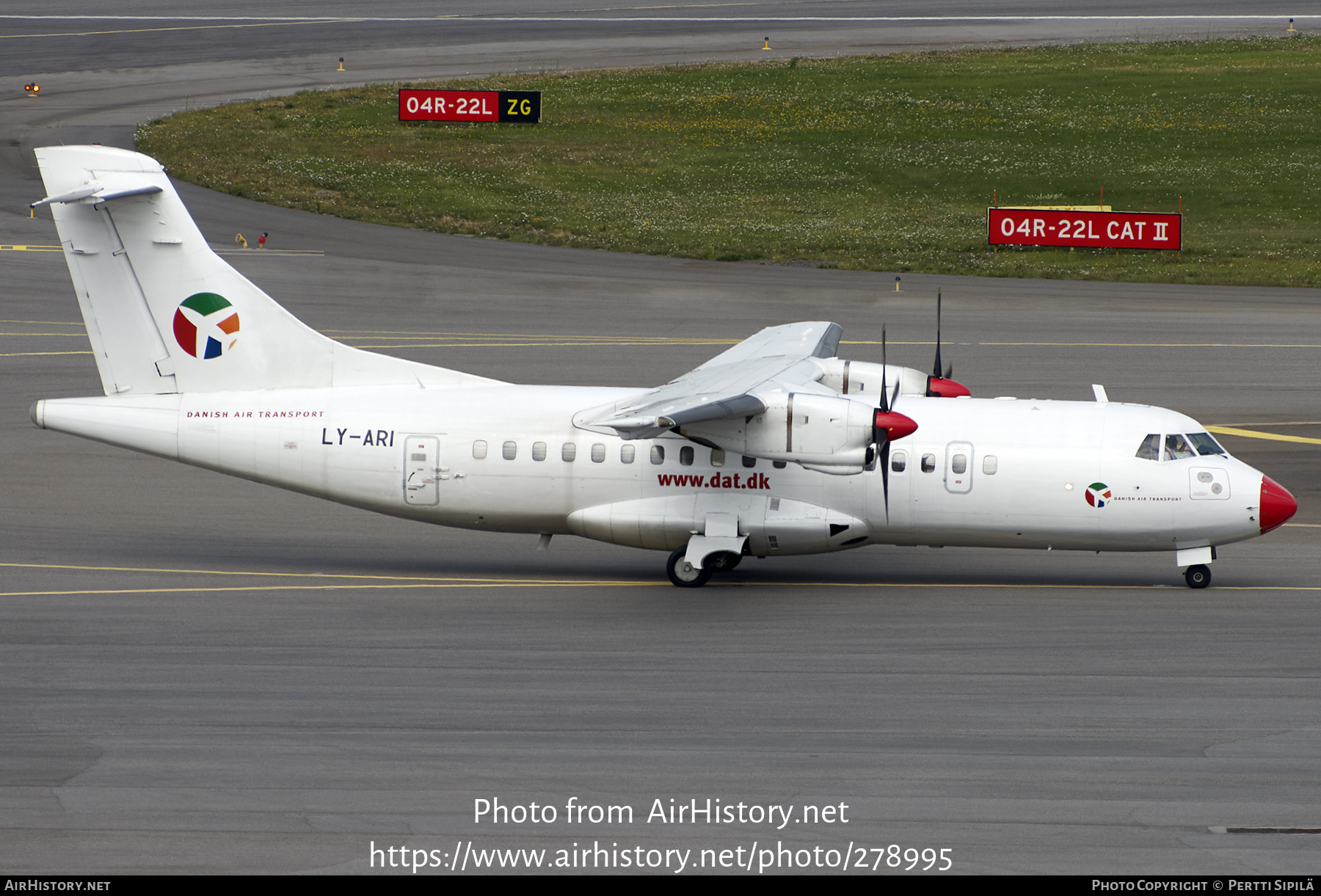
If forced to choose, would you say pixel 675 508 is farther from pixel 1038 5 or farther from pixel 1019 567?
pixel 1038 5

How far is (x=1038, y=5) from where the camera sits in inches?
3354

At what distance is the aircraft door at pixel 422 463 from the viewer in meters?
24.6

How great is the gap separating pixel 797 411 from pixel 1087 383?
17025 millimetres

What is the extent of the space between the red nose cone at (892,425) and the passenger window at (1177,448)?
511 centimetres

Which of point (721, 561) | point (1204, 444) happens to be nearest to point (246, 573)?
point (721, 561)

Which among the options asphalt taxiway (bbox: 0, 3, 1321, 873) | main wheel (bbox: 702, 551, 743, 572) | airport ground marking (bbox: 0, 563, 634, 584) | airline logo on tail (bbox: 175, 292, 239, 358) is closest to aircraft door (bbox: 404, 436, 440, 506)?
airport ground marking (bbox: 0, 563, 634, 584)

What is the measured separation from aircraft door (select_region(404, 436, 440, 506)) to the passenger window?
39.4 feet

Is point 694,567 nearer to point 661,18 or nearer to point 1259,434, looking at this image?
point 1259,434

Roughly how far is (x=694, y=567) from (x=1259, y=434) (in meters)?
15.8

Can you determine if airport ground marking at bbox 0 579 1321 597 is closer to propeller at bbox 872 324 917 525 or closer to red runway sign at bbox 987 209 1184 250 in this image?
propeller at bbox 872 324 917 525

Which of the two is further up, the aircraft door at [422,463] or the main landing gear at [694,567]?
the aircraft door at [422,463]

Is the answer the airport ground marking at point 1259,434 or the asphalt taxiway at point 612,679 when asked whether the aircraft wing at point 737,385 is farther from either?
the airport ground marking at point 1259,434

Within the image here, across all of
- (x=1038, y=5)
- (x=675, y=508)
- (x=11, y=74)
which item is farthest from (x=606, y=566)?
(x=1038, y=5)

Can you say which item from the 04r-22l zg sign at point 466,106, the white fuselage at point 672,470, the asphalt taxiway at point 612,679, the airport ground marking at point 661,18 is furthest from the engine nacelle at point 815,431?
the airport ground marking at point 661,18
